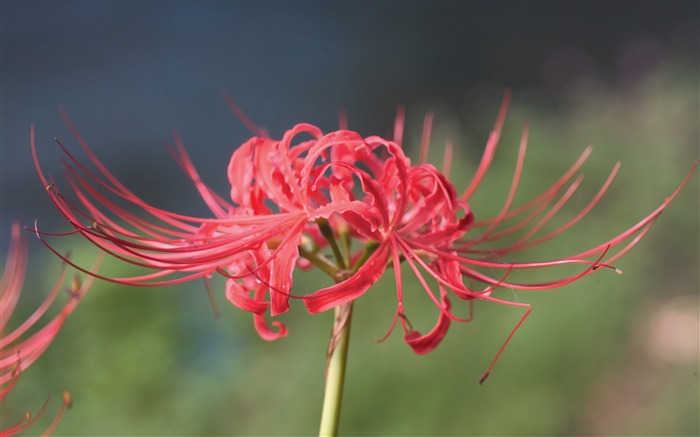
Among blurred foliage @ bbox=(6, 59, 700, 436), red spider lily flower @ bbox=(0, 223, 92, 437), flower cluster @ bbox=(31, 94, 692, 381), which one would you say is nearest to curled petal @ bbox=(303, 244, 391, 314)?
flower cluster @ bbox=(31, 94, 692, 381)

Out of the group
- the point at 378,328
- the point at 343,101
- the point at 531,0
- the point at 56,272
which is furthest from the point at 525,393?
the point at 531,0

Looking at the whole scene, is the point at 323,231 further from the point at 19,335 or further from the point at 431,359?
the point at 431,359

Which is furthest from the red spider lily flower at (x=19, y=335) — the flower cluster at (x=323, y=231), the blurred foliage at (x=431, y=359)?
the blurred foliage at (x=431, y=359)

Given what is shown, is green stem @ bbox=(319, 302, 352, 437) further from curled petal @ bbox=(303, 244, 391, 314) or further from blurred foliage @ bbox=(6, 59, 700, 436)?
blurred foliage @ bbox=(6, 59, 700, 436)

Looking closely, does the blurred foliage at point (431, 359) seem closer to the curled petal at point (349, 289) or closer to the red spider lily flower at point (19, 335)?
the red spider lily flower at point (19, 335)

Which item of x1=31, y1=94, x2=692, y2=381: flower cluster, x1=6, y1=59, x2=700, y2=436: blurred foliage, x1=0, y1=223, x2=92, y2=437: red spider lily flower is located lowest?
x1=6, y1=59, x2=700, y2=436: blurred foliage

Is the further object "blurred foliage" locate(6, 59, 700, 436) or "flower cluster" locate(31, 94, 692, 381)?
"blurred foliage" locate(6, 59, 700, 436)
